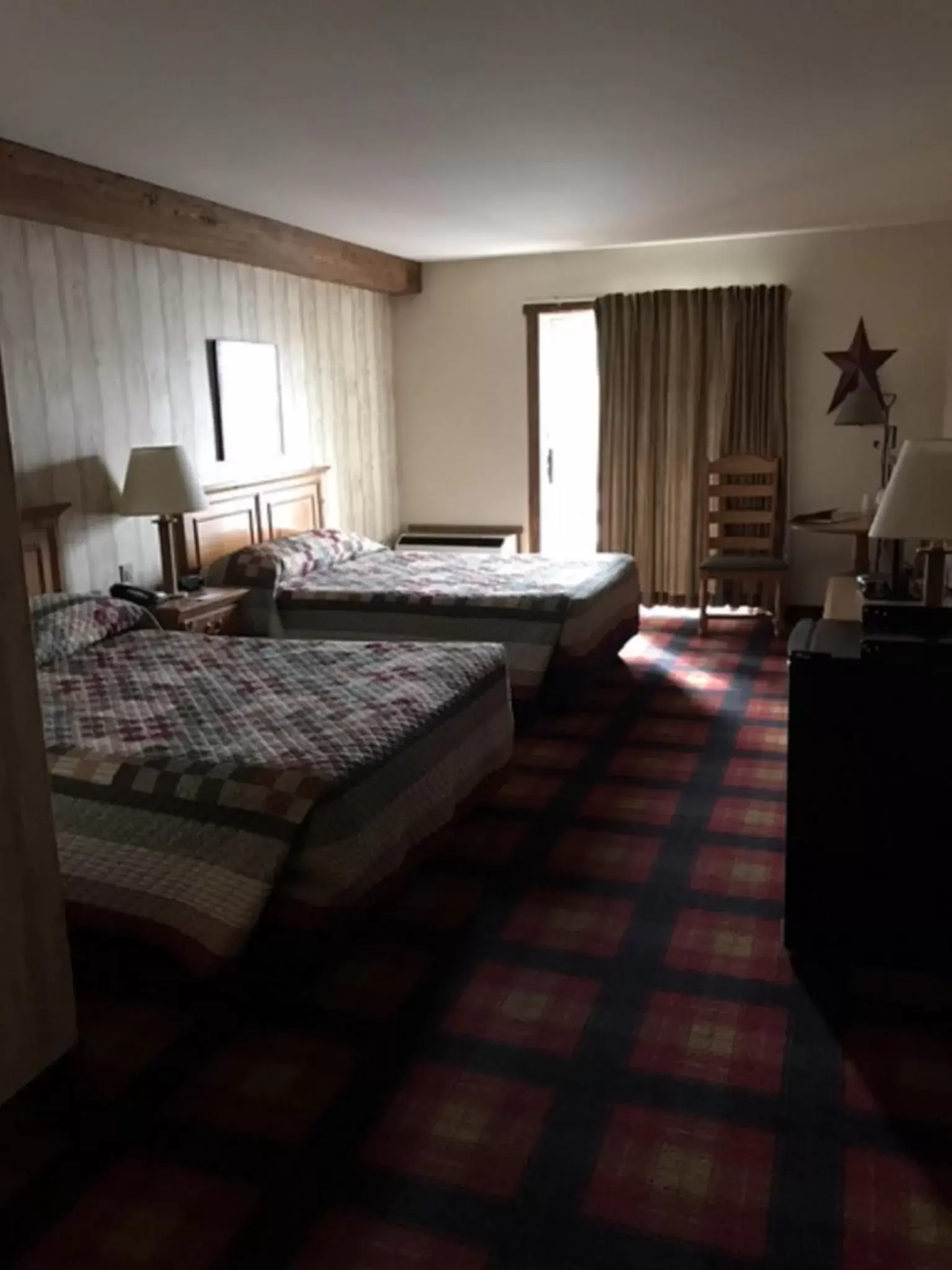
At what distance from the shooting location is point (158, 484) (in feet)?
14.2

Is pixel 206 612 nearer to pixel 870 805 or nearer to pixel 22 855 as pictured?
pixel 22 855

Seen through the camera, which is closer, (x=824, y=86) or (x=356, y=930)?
(x=356, y=930)

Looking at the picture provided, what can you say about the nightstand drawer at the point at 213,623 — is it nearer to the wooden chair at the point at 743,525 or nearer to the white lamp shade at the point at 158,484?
the white lamp shade at the point at 158,484

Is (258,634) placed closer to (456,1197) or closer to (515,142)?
(515,142)

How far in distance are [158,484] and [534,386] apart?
3177 millimetres

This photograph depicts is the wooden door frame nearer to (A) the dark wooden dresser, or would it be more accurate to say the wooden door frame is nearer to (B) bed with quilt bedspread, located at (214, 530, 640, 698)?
(B) bed with quilt bedspread, located at (214, 530, 640, 698)

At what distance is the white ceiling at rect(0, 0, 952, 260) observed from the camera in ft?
8.25

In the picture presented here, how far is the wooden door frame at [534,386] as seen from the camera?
6637mm

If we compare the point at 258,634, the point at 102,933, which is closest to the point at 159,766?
the point at 102,933

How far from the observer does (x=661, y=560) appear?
263 inches

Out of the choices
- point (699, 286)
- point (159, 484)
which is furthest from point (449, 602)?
point (699, 286)

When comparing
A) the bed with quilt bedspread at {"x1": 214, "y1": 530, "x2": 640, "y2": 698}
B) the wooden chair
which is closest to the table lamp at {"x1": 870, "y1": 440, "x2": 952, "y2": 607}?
the bed with quilt bedspread at {"x1": 214, "y1": 530, "x2": 640, "y2": 698}

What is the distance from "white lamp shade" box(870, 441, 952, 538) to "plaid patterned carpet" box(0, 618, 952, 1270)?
109 cm

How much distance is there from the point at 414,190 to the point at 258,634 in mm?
2081
